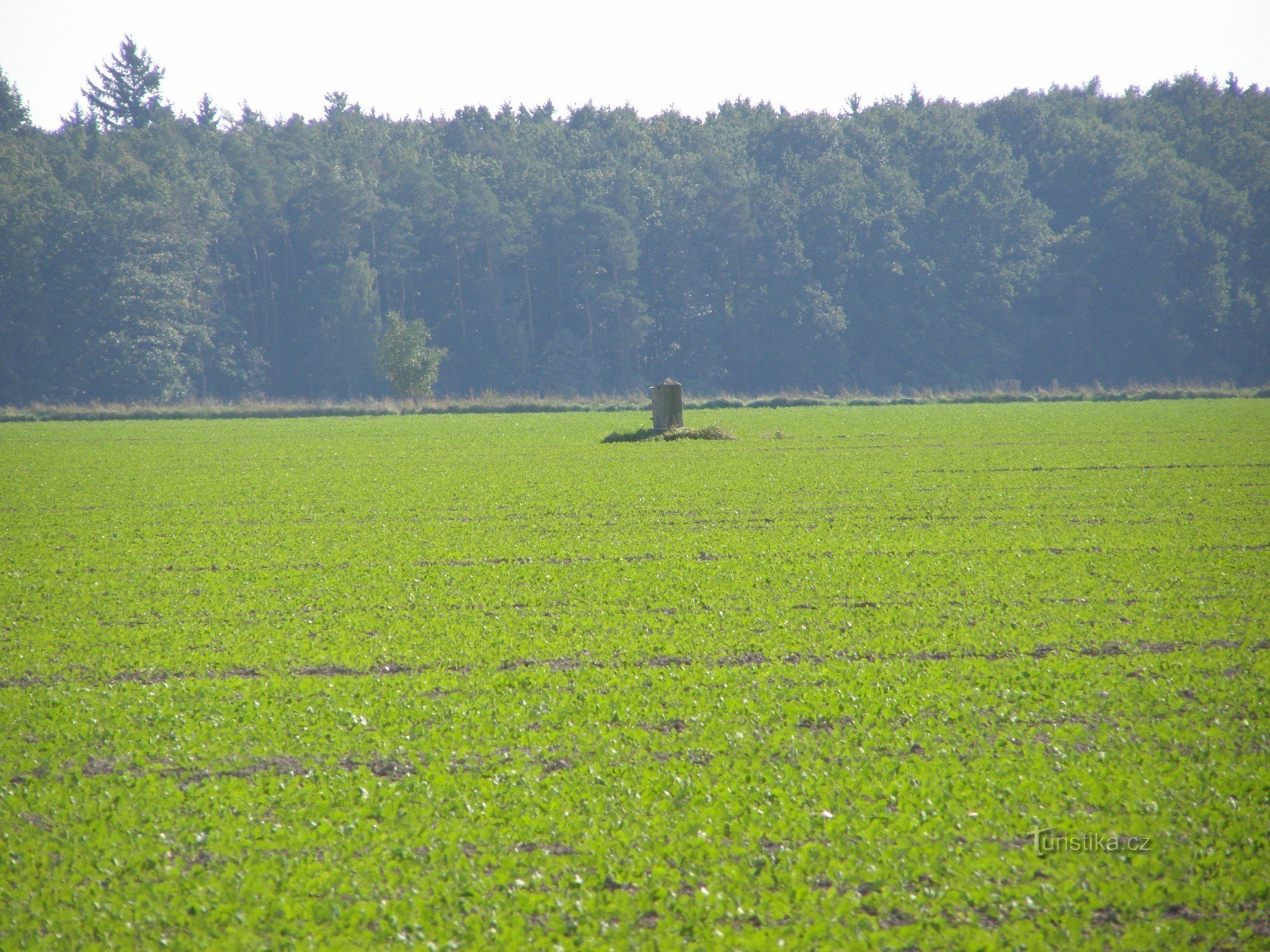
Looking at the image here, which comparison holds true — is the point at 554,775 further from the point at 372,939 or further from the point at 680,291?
the point at 680,291

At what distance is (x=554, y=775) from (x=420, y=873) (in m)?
1.02

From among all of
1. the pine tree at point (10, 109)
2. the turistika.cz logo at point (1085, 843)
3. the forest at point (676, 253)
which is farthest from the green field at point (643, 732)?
the pine tree at point (10, 109)

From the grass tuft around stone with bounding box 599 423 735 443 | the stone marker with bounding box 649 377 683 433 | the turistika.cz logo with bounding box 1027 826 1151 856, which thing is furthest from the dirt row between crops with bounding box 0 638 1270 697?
the stone marker with bounding box 649 377 683 433

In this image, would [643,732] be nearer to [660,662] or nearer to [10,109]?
[660,662]

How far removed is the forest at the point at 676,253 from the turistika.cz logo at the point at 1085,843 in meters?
77.0

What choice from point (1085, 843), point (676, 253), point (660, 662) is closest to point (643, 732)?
point (660, 662)

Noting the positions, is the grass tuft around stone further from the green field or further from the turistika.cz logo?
the turistika.cz logo

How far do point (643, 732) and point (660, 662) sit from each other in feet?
4.54

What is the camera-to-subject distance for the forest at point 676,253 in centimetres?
8125

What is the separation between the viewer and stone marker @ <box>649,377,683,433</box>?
2970cm

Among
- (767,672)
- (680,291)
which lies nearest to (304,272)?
(680,291)

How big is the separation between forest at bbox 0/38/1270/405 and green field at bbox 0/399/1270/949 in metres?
69.9

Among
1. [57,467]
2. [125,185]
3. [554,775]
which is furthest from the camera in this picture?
[125,185]

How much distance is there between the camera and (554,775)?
532cm
